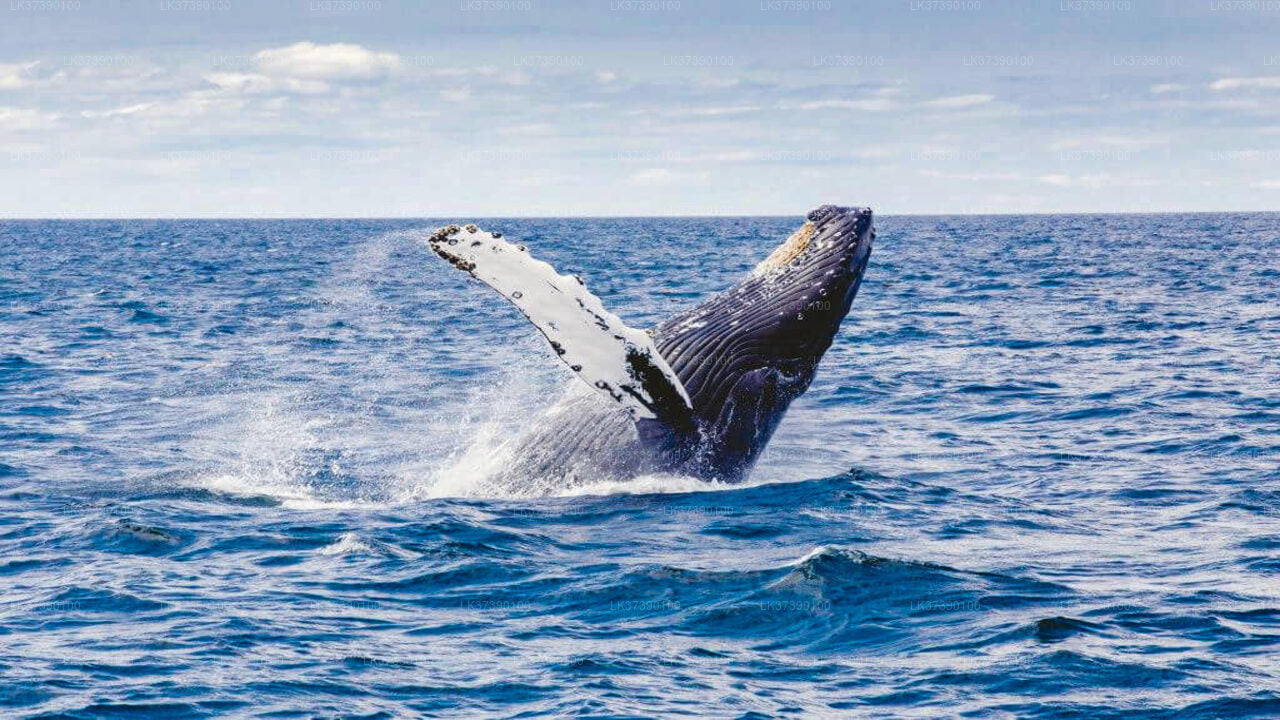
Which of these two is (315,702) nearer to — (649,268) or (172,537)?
(172,537)

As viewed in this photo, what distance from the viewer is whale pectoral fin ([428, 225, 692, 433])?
847cm

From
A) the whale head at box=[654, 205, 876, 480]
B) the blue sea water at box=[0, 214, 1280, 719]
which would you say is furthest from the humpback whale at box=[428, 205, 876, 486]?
the blue sea water at box=[0, 214, 1280, 719]

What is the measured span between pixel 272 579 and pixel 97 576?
1.08m

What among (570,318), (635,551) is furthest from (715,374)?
(570,318)

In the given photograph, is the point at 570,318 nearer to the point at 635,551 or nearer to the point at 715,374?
the point at 715,374

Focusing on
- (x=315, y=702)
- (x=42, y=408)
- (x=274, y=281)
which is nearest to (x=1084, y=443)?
(x=315, y=702)

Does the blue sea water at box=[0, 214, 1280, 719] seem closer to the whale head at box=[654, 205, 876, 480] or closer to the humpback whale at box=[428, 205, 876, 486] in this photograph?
the humpback whale at box=[428, 205, 876, 486]

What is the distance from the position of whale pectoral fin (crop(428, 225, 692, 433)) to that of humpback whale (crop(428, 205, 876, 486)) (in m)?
0.01

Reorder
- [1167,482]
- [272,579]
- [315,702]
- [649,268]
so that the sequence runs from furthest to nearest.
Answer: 1. [649,268]
2. [1167,482]
3. [272,579]
4. [315,702]

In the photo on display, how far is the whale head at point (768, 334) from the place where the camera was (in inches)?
398

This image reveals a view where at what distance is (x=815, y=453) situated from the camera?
14.2 metres

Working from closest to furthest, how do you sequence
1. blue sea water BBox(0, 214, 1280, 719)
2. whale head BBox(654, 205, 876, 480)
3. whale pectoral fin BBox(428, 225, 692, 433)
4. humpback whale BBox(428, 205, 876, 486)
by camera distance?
blue sea water BBox(0, 214, 1280, 719) → whale pectoral fin BBox(428, 225, 692, 433) → humpback whale BBox(428, 205, 876, 486) → whale head BBox(654, 205, 876, 480)

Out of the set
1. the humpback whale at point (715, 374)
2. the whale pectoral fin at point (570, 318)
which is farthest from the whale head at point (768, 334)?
the whale pectoral fin at point (570, 318)

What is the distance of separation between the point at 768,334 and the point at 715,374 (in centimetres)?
45
